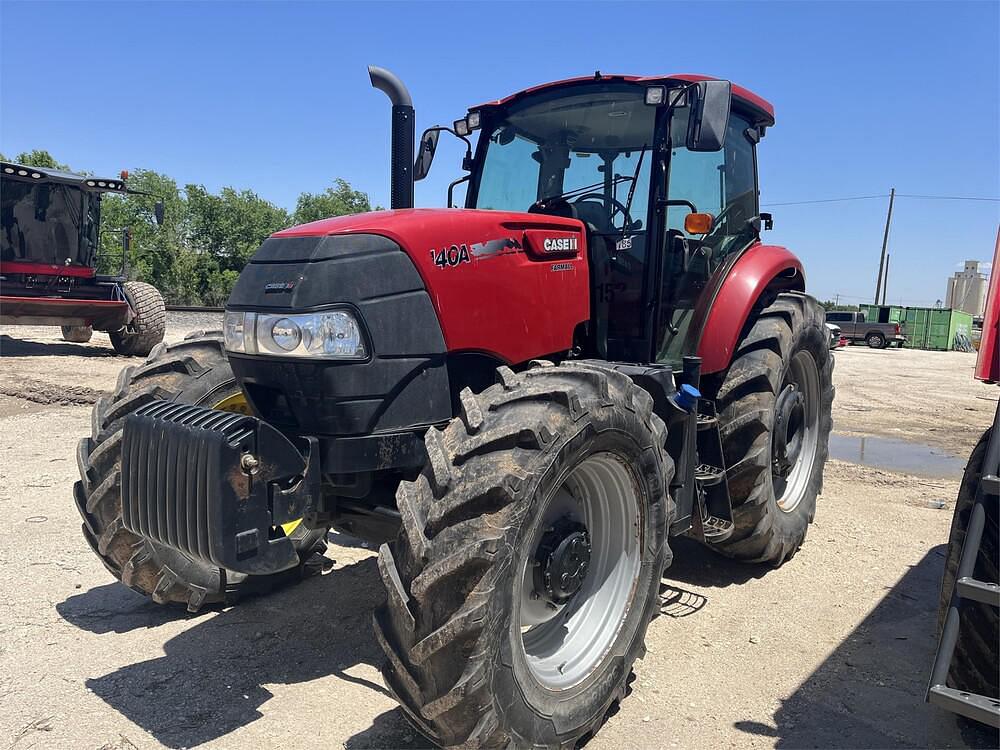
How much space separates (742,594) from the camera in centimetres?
430

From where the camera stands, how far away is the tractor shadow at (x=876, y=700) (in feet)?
9.46

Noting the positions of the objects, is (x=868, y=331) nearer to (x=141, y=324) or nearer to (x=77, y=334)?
(x=141, y=324)

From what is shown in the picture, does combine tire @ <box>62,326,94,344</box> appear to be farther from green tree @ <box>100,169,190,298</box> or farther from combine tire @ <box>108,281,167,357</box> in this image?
green tree @ <box>100,169,190,298</box>

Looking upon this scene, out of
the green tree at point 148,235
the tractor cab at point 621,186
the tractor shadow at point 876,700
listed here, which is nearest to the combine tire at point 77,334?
the tractor cab at point 621,186

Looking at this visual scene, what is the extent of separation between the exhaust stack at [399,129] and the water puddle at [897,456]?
6075 millimetres

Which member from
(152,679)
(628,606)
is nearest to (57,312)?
(152,679)

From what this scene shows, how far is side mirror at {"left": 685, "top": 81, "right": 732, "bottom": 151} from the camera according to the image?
3389 millimetres

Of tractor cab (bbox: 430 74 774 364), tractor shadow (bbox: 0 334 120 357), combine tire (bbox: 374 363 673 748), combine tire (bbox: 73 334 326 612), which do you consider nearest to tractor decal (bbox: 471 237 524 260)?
combine tire (bbox: 374 363 673 748)

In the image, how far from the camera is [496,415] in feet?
8.30

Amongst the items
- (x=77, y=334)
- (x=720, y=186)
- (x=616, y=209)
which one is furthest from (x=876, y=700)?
(x=77, y=334)

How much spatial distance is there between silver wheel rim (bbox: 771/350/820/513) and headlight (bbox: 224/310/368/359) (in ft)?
10.2

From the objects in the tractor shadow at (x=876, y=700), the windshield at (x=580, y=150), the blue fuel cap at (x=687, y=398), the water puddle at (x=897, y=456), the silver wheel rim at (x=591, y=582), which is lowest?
the water puddle at (x=897, y=456)

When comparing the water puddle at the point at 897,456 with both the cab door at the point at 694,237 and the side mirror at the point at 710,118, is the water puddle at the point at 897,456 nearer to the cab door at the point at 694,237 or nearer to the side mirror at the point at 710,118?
the cab door at the point at 694,237

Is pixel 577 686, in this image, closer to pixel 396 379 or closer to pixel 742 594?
pixel 396 379
